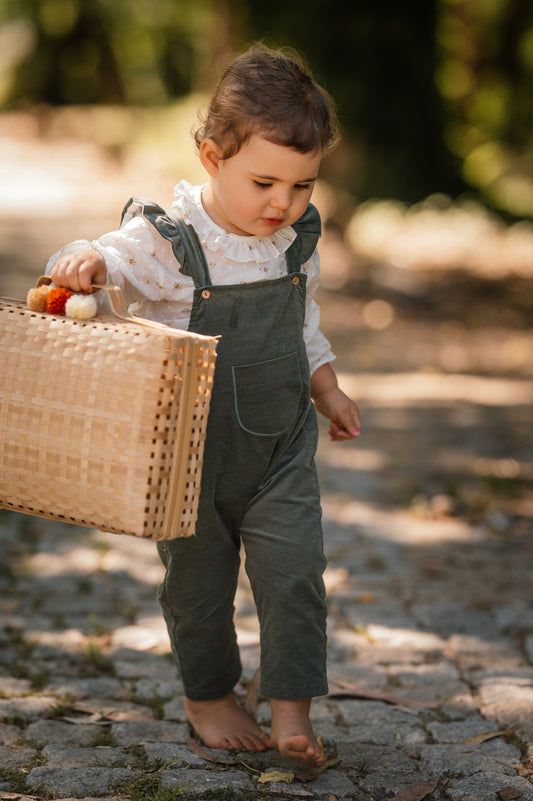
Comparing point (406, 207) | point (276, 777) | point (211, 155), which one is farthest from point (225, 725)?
point (406, 207)

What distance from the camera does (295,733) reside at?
2508 millimetres

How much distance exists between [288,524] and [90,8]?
105ft

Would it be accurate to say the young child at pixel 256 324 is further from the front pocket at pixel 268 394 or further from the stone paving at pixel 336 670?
the stone paving at pixel 336 670

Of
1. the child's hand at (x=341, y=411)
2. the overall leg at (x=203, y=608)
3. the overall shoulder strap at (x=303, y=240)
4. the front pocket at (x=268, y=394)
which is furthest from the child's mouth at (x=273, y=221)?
the overall leg at (x=203, y=608)

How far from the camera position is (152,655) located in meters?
3.47

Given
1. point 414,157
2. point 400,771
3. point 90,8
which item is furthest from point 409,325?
point 90,8

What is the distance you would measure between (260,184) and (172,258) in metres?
0.28

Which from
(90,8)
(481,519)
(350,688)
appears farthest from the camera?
(90,8)

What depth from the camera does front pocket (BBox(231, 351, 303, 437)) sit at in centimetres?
249

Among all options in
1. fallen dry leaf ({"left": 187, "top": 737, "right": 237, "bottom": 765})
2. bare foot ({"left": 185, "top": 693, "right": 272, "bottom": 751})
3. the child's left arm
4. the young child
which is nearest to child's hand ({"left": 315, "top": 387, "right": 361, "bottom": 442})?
the child's left arm

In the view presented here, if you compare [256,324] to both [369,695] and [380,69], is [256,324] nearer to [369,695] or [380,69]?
[369,695]

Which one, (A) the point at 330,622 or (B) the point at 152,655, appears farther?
(A) the point at 330,622

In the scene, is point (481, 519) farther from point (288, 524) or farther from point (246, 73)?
point (246, 73)

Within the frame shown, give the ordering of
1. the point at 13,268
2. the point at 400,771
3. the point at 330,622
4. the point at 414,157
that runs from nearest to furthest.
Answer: the point at 400,771
the point at 330,622
the point at 13,268
the point at 414,157
